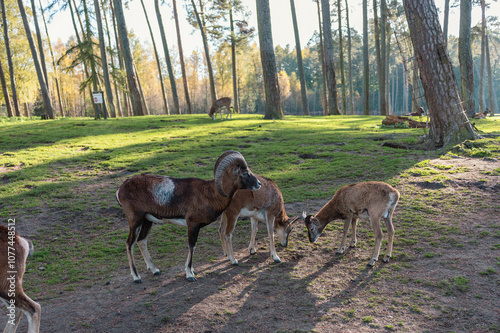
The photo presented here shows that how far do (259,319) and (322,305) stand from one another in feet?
3.00

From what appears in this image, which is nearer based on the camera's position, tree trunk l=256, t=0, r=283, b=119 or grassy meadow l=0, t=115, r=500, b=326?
grassy meadow l=0, t=115, r=500, b=326

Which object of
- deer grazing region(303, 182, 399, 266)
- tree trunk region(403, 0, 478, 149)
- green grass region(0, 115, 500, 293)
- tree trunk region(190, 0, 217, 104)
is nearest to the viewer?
deer grazing region(303, 182, 399, 266)

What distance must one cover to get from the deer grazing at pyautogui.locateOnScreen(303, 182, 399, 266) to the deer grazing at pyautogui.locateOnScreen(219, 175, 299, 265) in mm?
534

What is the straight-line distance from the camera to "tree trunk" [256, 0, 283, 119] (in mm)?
21839

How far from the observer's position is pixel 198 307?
4.65m

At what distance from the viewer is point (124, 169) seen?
11.1 metres

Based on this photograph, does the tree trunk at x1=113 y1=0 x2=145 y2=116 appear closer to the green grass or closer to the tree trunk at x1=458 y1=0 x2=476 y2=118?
the green grass

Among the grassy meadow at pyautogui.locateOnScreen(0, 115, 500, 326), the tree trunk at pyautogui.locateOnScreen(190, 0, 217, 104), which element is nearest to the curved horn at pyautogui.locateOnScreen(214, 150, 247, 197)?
the grassy meadow at pyautogui.locateOnScreen(0, 115, 500, 326)

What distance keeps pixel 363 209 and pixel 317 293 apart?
75.4 inches

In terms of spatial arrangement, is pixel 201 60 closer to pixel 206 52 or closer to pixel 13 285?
pixel 206 52

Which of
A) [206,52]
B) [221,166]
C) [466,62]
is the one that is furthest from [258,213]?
[206,52]

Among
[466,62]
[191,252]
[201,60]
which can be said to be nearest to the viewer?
[191,252]

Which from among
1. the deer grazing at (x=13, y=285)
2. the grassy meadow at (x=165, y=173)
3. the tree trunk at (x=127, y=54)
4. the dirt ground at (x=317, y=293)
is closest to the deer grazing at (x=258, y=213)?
the dirt ground at (x=317, y=293)

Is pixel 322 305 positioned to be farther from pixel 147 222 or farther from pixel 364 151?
pixel 364 151
